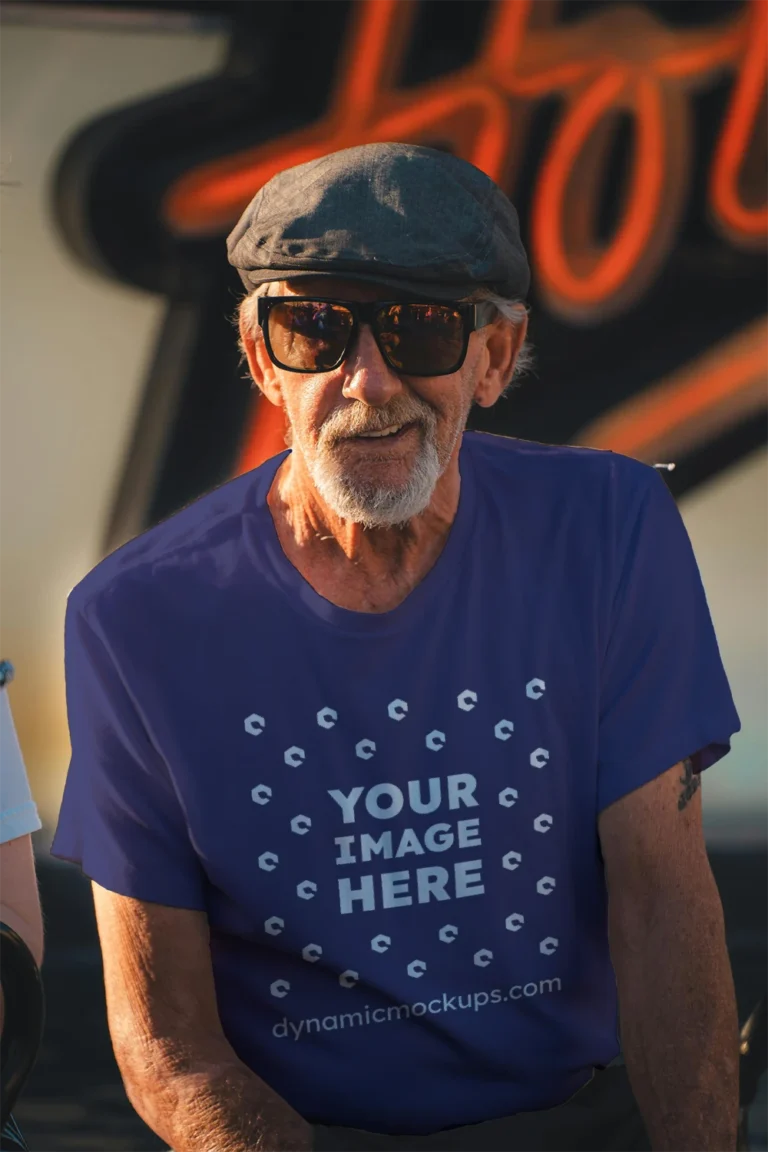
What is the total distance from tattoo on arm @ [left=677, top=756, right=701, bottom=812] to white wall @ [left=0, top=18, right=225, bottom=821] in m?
1.21

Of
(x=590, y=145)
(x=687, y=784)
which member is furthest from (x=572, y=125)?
(x=687, y=784)

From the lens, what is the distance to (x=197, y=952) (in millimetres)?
1563

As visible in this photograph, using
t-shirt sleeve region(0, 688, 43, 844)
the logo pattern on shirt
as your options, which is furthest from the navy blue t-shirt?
t-shirt sleeve region(0, 688, 43, 844)

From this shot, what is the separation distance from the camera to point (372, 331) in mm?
1519

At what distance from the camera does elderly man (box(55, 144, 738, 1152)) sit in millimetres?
1547

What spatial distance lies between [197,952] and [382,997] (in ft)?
0.73

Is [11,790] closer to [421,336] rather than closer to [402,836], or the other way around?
[402,836]

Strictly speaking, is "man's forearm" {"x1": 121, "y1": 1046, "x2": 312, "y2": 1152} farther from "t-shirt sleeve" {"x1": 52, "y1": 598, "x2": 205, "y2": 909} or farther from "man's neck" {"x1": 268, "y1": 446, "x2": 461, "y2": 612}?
"man's neck" {"x1": 268, "y1": 446, "x2": 461, "y2": 612}

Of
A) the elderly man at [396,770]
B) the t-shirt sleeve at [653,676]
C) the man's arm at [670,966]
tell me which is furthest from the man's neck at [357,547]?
the man's arm at [670,966]

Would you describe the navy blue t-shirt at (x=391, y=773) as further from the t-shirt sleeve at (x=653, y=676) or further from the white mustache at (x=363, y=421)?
the white mustache at (x=363, y=421)

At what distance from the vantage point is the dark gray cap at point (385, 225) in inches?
58.0

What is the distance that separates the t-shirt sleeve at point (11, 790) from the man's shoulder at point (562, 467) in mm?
689

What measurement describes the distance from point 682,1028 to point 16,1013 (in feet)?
2.52

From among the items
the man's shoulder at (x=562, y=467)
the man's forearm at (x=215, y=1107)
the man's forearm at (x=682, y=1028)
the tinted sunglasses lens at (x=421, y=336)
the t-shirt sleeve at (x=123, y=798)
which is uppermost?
the tinted sunglasses lens at (x=421, y=336)
